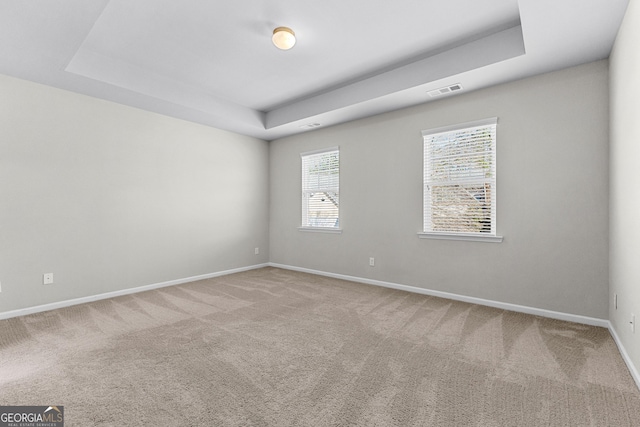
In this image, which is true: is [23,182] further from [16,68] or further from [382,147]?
[382,147]

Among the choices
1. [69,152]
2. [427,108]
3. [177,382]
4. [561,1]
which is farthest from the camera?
[427,108]

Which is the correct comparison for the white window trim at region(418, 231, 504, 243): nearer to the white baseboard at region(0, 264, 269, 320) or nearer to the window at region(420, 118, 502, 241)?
the window at region(420, 118, 502, 241)

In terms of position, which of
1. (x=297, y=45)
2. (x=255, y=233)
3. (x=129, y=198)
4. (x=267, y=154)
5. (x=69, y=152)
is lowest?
(x=255, y=233)

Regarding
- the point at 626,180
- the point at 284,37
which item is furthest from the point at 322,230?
the point at 626,180

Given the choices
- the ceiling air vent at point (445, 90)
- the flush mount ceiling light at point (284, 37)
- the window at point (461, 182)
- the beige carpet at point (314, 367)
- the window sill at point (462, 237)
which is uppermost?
the flush mount ceiling light at point (284, 37)

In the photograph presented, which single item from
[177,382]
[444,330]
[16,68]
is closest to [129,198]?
[16,68]

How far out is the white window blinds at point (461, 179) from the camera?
3.51m

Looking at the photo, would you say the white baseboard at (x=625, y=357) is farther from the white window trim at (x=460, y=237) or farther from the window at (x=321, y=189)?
the window at (x=321, y=189)

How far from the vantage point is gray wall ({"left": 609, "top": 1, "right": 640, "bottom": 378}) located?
195 centimetres

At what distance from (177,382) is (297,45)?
3121mm

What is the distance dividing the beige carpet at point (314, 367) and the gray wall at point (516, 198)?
1.35 feet

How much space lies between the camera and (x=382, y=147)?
14.5 ft

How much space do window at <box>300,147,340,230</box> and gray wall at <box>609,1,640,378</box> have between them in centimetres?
329

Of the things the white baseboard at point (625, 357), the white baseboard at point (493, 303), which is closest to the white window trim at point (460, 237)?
the white baseboard at point (493, 303)
